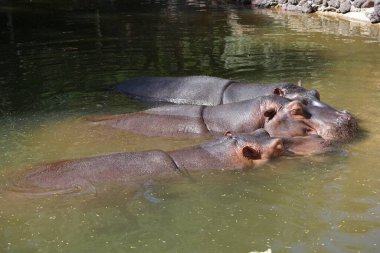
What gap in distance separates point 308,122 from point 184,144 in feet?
4.53

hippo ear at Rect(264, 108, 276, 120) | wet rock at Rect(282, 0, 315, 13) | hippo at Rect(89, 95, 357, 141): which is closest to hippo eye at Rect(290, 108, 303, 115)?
hippo at Rect(89, 95, 357, 141)

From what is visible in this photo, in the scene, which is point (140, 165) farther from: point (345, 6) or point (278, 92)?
point (345, 6)

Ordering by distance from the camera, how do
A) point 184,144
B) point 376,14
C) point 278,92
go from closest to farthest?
point 184,144
point 278,92
point 376,14

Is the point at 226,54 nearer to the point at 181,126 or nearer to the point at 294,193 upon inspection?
the point at 181,126

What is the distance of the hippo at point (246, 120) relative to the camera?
6.23 meters

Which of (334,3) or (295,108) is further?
(334,3)

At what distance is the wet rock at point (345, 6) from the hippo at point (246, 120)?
38.1 feet

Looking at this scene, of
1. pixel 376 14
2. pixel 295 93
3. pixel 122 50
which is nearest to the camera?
pixel 295 93

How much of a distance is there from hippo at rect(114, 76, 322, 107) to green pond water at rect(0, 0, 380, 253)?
14.6 inches

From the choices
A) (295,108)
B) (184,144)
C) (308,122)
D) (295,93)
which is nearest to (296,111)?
→ (295,108)

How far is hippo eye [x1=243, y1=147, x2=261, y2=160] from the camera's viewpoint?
535cm

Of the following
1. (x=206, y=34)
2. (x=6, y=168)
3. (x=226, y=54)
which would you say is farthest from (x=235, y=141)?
(x=206, y=34)

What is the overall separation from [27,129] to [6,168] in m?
1.46

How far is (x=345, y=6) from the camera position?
17.3 m
